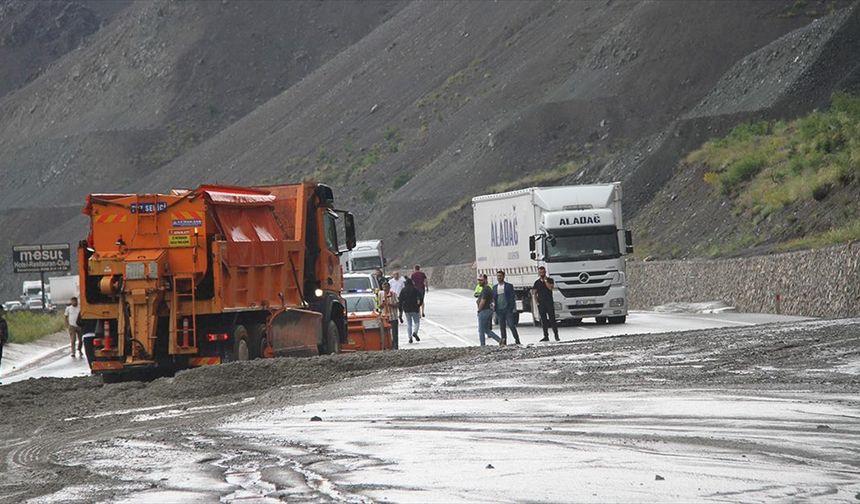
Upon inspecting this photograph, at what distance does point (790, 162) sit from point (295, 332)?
38145mm

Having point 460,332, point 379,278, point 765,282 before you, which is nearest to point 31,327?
point 379,278

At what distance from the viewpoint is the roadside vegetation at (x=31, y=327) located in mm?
52128

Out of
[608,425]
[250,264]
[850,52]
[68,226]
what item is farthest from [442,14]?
[608,425]

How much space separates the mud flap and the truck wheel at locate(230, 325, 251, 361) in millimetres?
503

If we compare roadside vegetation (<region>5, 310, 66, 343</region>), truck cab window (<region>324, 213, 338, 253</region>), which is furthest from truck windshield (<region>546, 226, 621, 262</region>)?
roadside vegetation (<region>5, 310, 66, 343</region>)

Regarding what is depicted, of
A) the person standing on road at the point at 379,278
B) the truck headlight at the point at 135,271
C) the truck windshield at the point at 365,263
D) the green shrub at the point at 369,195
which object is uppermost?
the green shrub at the point at 369,195

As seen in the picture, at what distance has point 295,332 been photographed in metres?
27.1

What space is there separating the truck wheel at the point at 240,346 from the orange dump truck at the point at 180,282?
0.02 metres

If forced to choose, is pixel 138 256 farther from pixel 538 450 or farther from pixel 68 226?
pixel 68 226

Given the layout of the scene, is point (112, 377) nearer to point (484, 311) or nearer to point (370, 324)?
point (370, 324)

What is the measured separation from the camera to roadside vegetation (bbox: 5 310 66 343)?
52.1 m

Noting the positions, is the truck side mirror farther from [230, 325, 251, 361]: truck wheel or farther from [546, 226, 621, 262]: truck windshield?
[546, 226, 621, 262]: truck windshield

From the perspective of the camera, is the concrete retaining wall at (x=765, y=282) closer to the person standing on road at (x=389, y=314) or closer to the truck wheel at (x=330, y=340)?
the person standing on road at (x=389, y=314)

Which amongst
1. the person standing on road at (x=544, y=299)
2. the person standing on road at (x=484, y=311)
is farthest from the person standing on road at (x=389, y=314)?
the person standing on road at (x=544, y=299)
